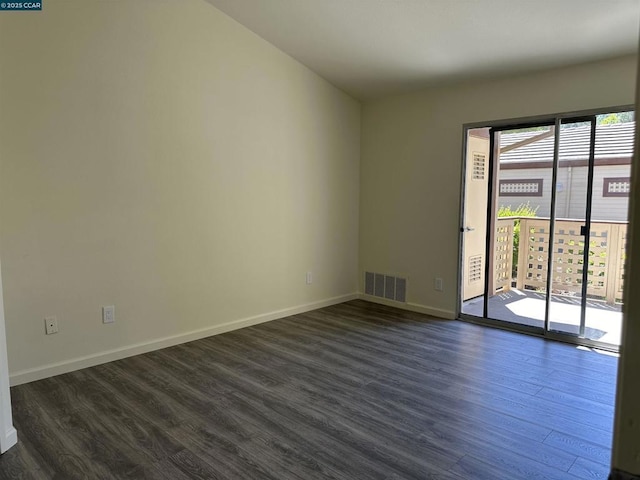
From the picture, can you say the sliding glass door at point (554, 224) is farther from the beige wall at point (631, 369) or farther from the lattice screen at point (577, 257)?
the beige wall at point (631, 369)

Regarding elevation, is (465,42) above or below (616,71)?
above

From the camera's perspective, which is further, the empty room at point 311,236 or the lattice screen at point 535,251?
the lattice screen at point 535,251

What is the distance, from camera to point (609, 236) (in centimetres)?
382

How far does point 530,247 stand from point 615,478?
421 centimetres

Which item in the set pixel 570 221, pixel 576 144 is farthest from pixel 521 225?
pixel 576 144

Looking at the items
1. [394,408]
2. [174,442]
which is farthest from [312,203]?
[174,442]

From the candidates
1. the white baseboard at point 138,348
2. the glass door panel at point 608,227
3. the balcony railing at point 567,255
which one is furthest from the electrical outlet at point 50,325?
the glass door panel at point 608,227

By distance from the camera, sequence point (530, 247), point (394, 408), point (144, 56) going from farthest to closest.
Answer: point (530, 247), point (144, 56), point (394, 408)

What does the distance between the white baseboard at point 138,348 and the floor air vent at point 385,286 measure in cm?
86

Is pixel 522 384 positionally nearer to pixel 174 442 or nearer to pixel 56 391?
pixel 174 442

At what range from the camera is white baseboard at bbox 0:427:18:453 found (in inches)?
84.1

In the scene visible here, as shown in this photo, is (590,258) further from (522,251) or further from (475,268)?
(475,268)

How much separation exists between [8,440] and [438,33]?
13.2 feet

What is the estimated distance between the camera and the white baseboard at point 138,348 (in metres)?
2.99
